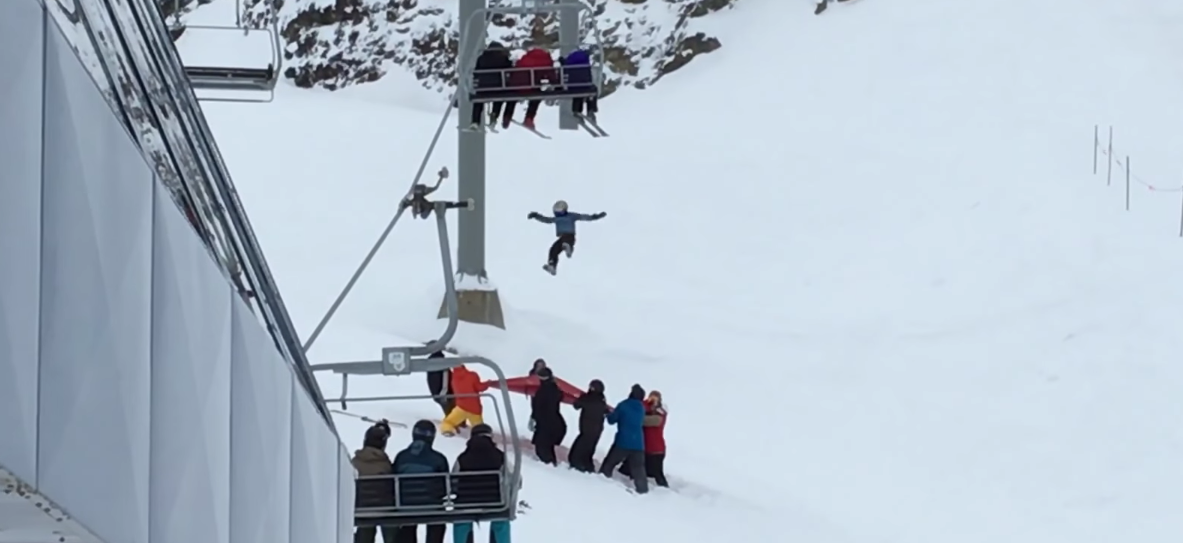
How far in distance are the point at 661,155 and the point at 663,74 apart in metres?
6.06

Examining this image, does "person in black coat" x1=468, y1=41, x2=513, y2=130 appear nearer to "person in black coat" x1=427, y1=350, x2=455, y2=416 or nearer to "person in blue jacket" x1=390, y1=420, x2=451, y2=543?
"person in black coat" x1=427, y1=350, x2=455, y2=416

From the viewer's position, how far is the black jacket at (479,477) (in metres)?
11.0

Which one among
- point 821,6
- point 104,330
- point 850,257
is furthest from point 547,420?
point 821,6

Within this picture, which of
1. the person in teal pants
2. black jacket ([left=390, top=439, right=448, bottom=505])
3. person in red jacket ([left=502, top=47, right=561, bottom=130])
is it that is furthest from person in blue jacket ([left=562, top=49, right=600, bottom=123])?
black jacket ([left=390, top=439, right=448, bottom=505])

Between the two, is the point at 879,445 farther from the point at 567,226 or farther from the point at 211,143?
the point at 211,143

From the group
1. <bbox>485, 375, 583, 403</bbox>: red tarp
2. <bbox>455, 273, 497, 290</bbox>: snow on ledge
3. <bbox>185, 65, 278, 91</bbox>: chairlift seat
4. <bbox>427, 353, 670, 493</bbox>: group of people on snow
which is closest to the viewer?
<bbox>427, 353, 670, 493</bbox>: group of people on snow

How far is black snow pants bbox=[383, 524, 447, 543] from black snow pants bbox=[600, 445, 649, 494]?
368 centimetres

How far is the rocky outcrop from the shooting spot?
37.7 meters

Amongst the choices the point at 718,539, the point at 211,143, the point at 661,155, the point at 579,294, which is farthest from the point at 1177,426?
the point at 661,155

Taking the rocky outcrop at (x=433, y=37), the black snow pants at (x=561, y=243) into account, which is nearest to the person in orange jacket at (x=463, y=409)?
the black snow pants at (x=561, y=243)

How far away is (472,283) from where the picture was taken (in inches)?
795

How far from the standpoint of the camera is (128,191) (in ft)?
14.9

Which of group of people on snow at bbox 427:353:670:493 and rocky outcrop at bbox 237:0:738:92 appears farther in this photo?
rocky outcrop at bbox 237:0:738:92

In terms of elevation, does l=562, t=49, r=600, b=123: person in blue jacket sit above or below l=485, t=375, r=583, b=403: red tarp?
above
